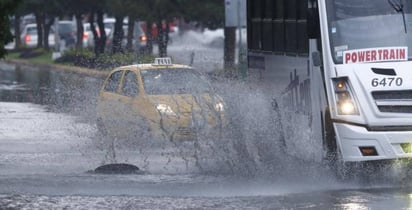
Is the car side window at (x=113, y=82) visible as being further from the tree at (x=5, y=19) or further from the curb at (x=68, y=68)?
the curb at (x=68, y=68)

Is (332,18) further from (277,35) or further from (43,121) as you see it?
(43,121)

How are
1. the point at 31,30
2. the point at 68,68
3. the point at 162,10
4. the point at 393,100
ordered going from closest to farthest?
the point at 393,100
the point at 162,10
the point at 68,68
the point at 31,30

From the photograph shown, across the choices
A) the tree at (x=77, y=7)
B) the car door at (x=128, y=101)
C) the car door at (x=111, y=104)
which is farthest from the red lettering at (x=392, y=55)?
the tree at (x=77, y=7)

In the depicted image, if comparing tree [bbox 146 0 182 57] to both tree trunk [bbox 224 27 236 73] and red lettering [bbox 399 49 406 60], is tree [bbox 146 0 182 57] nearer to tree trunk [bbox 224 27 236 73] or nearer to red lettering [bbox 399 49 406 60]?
tree trunk [bbox 224 27 236 73]

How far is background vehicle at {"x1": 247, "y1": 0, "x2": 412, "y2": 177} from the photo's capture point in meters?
12.7

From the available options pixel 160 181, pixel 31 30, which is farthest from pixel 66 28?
pixel 160 181

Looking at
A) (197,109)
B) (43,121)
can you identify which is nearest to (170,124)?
(197,109)

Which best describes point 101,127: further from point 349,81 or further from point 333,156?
point 349,81

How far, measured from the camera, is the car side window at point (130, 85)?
Answer: 18516 millimetres

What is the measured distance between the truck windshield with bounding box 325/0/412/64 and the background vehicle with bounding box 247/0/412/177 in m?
0.01

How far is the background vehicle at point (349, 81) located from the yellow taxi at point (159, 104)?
1.20 meters

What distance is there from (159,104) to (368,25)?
4905mm

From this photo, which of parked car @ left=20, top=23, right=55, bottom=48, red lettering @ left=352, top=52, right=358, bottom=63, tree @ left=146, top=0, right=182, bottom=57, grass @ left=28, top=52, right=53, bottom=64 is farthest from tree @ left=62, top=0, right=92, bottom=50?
red lettering @ left=352, top=52, right=358, bottom=63

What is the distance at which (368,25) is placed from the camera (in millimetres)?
13375
